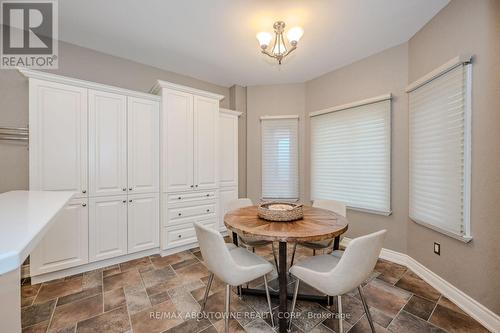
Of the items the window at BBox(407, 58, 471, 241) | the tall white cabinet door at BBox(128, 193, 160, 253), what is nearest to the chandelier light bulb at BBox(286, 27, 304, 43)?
the window at BBox(407, 58, 471, 241)

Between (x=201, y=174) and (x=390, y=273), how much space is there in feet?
8.66

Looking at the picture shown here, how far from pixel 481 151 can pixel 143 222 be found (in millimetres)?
3506

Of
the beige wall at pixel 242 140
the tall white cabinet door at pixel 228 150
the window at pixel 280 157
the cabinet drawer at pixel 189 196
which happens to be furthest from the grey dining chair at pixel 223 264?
the beige wall at pixel 242 140

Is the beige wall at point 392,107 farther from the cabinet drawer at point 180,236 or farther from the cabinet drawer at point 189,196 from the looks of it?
the cabinet drawer at point 180,236

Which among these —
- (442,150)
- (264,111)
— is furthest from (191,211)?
(442,150)

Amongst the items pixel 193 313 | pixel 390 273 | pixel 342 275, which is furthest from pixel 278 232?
pixel 390 273

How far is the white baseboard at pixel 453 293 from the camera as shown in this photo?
1546 millimetres

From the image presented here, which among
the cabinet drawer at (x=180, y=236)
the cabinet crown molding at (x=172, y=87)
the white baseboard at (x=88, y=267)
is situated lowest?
the white baseboard at (x=88, y=267)

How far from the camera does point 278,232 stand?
144 cm

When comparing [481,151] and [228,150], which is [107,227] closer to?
[228,150]

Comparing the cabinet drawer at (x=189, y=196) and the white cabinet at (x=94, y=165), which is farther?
the cabinet drawer at (x=189, y=196)

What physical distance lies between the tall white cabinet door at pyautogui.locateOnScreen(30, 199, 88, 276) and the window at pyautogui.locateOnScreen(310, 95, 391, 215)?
126 inches

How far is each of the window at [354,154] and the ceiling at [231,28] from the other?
776 millimetres

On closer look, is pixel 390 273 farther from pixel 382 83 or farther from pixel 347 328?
pixel 382 83
